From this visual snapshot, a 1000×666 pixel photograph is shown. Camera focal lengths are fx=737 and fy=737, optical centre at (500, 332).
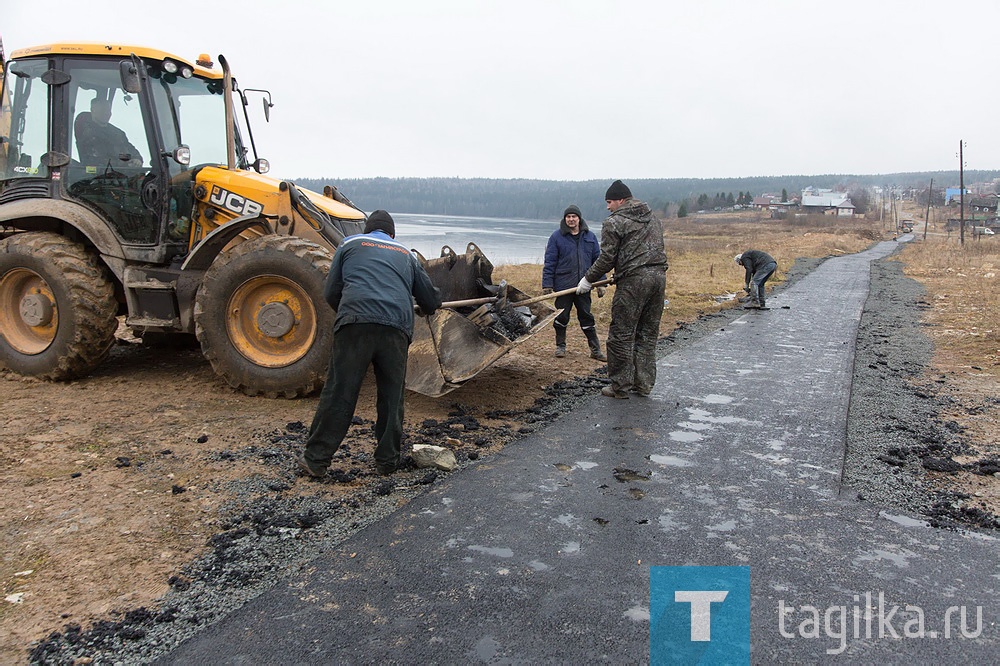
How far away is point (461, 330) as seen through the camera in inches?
259

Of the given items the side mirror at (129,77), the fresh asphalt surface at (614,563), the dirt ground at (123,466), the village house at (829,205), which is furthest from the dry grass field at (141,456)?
the village house at (829,205)

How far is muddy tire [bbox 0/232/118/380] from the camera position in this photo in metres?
6.87

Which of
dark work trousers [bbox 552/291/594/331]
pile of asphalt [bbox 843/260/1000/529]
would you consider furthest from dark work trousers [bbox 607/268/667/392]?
pile of asphalt [bbox 843/260/1000/529]

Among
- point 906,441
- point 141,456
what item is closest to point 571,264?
point 906,441

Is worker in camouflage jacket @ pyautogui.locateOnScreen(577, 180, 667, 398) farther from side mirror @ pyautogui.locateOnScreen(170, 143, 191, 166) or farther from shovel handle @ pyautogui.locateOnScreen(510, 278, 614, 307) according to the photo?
side mirror @ pyautogui.locateOnScreen(170, 143, 191, 166)

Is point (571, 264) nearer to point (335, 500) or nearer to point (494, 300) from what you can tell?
point (494, 300)

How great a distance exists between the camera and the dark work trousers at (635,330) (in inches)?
281

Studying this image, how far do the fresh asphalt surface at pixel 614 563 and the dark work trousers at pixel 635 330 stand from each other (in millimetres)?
1184

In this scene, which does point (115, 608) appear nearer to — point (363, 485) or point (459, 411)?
point (363, 485)

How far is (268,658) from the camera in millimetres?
2846

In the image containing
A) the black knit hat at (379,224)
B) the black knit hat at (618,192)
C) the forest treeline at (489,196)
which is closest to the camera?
the black knit hat at (379,224)

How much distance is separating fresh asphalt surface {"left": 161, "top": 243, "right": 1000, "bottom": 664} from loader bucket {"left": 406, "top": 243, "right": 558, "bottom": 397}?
965 millimetres

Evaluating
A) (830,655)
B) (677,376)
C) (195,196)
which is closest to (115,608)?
(830,655)

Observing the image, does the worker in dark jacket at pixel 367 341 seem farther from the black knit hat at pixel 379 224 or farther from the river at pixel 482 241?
the river at pixel 482 241
